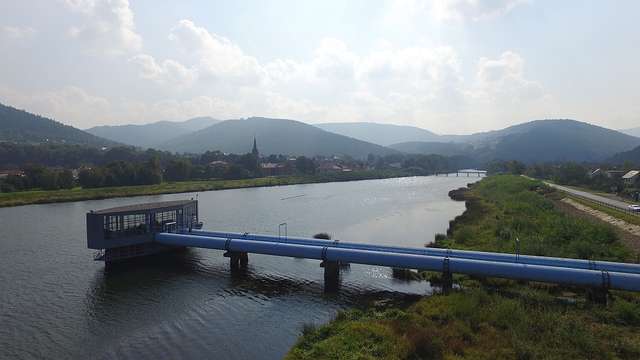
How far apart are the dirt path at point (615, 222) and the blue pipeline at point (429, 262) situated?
11077 mm

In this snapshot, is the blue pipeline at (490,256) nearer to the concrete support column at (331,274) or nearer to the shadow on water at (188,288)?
the shadow on water at (188,288)

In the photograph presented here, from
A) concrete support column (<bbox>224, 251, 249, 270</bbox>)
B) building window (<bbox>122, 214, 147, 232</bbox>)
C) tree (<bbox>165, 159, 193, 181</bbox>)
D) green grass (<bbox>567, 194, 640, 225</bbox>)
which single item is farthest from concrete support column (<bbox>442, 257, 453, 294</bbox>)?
tree (<bbox>165, 159, 193, 181</bbox>)

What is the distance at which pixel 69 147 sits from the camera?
164m

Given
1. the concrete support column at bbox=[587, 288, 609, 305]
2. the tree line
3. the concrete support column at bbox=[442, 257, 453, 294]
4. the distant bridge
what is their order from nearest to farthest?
the concrete support column at bbox=[587, 288, 609, 305]
the distant bridge
the concrete support column at bbox=[442, 257, 453, 294]
the tree line

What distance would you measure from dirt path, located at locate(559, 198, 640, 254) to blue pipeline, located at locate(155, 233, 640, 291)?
11077 mm

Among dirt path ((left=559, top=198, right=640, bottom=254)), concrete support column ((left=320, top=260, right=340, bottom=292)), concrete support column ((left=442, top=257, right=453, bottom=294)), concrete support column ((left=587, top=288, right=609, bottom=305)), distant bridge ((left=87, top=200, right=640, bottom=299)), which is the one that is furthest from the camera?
dirt path ((left=559, top=198, right=640, bottom=254))

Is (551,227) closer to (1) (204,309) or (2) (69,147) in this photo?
(1) (204,309)

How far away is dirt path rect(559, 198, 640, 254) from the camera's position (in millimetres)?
32550

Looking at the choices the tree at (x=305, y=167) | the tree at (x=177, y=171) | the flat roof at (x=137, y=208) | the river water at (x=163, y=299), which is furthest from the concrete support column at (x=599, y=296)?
the tree at (x=305, y=167)

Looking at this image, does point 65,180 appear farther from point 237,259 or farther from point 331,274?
point 331,274

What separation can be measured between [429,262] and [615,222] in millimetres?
28437

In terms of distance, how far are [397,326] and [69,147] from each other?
17967cm

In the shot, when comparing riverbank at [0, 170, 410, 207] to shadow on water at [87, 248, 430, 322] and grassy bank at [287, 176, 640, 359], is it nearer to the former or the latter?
shadow on water at [87, 248, 430, 322]

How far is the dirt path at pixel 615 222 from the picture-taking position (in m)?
32.5
